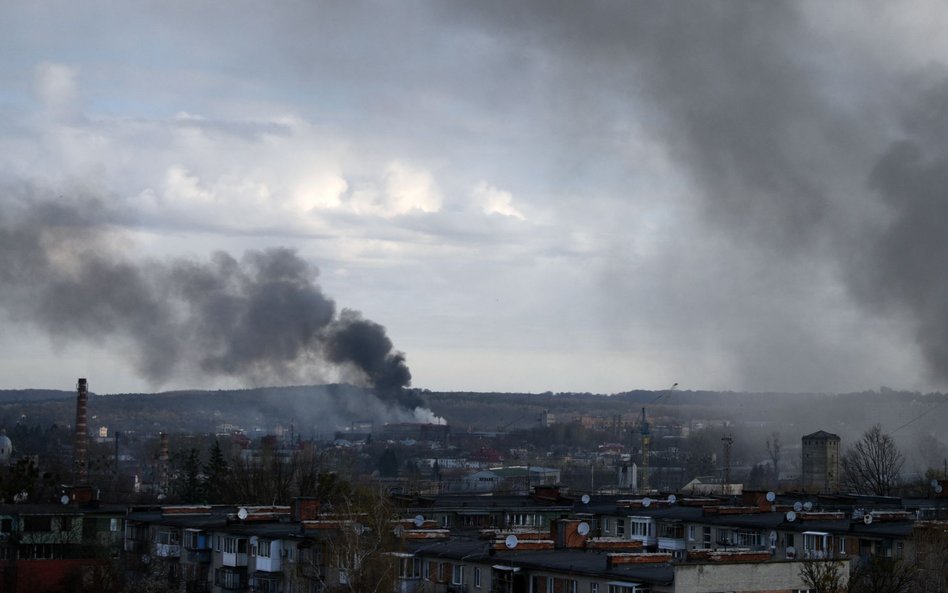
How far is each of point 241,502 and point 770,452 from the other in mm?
118674

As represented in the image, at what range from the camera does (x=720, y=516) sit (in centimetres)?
4825

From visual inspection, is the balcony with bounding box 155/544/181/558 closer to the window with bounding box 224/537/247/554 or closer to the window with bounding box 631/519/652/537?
the window with bounding box 224/537/247/554

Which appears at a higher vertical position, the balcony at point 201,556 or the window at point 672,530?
the window at point 672,530

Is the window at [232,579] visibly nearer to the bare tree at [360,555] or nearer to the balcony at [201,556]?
the balcony at [201,556]

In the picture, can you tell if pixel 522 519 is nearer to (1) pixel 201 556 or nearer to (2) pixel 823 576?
(1) pixel 201 556

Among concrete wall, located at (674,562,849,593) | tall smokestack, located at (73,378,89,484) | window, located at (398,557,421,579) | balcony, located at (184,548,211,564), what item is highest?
tall smokestack, located at (73,378,89,484)

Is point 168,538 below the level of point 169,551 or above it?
above

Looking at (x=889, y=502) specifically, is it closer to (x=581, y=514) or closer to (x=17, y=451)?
(x=581, y=514)

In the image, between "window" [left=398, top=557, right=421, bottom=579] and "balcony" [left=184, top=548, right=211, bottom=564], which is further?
"balcony" [left=184, top=548, right=211, bottom=564]

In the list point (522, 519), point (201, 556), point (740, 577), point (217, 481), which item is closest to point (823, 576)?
point (740, 577)

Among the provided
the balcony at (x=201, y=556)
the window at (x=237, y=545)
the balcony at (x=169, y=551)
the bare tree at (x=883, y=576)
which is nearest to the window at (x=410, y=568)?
the window at (x=237, y=545)

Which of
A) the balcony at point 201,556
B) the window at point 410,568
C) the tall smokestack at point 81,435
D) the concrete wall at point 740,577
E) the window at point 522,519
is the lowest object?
the balcony at point 201,556

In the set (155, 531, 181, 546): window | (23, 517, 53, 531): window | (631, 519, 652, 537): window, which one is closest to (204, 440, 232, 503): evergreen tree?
(23, 517, 53, 531): window

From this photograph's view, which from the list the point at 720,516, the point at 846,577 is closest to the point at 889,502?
the point at 720,516
